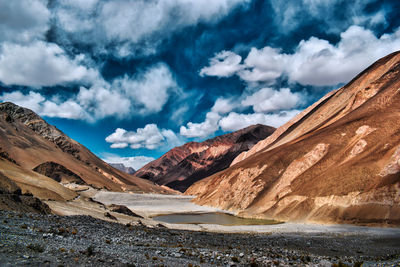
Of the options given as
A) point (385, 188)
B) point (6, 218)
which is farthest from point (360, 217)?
point (6, 218)

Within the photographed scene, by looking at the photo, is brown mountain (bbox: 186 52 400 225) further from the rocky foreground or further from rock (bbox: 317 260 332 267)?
rock (bbox: 317 260 332 267)

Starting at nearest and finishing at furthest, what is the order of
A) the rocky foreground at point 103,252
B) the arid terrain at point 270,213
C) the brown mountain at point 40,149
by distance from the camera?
the rocky foreground at point 103,252 → the arid terrain at point 270,213 → the brown mountain at point 40,149

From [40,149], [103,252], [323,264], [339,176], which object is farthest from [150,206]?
[103,252]

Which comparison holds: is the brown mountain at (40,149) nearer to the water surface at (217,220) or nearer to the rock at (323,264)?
the water surface at (217,220)

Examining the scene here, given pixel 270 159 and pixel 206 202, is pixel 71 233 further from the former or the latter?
pixel 206 202

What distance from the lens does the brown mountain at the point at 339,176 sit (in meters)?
34.5

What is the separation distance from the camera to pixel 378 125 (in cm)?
4481

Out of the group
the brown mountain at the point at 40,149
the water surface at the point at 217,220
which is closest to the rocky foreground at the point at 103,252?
the water surface at the point at 217,220

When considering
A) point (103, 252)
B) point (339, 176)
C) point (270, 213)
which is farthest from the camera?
point (270, 213)

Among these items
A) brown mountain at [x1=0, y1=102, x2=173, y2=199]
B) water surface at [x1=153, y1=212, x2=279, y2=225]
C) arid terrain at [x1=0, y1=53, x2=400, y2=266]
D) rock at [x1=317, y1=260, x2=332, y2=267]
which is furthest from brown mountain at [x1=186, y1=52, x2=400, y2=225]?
brown mountain at [x1=0, y1=102, x2=173, y2=199]

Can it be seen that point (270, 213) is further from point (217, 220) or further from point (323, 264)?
point (323, 264)

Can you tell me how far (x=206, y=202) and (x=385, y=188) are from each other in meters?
50.4

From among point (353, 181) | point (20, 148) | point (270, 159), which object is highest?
point (20, 148)

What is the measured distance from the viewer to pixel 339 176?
4050 cm
